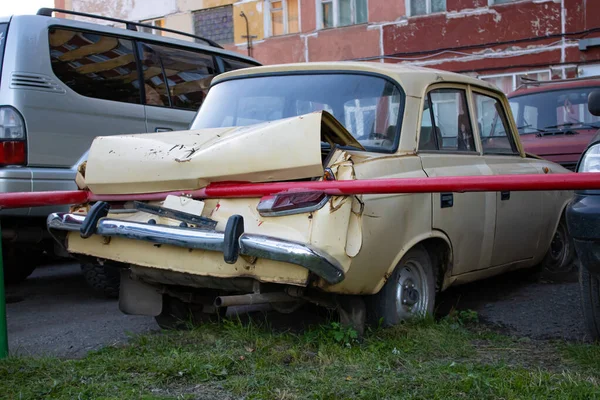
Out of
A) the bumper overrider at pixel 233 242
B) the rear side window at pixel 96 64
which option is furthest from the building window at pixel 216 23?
the bumper overrider at pixel 233 242

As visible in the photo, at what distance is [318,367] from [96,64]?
11.6 ft

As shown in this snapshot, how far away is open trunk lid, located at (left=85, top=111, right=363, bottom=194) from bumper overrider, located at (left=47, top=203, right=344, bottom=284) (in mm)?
276

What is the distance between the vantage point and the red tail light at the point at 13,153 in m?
5.18

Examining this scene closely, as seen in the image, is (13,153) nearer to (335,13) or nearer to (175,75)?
(175,75)

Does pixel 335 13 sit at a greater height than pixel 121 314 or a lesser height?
greater

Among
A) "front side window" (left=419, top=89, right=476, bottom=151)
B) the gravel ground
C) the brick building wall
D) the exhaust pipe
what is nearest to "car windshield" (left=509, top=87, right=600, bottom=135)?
the gravel ground

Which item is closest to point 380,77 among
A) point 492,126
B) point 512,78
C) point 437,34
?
point 492,126

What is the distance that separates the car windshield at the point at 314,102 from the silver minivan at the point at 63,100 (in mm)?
1149

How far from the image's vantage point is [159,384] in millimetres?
3414

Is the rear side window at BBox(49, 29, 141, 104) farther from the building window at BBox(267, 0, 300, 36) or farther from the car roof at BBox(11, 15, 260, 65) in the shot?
the building window at BBox(267, 0, 300, 36)

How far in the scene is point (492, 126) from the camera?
18.2ft

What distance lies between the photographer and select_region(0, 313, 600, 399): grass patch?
3225mm

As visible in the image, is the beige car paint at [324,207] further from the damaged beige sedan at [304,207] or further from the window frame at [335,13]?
the window frame at [335,13]

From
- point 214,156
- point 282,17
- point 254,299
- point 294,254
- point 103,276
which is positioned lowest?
point 103,276
